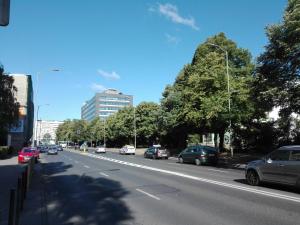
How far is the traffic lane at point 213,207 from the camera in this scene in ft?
28.4

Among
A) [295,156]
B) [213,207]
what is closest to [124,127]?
[295,156]

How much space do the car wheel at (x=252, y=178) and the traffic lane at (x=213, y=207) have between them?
1.87m

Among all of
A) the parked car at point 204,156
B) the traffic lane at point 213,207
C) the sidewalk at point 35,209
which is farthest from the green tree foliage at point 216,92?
the sidewalk at point 35,209

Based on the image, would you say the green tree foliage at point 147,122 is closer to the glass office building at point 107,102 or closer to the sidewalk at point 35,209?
the sidewalk at point 35,209

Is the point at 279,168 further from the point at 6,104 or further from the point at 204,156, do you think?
the point at 6,104

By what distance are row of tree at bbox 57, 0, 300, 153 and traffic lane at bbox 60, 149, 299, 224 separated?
15.3 meters

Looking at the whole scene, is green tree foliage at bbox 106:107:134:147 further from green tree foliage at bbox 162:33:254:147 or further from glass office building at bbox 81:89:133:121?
glass office building at bbox 81:89:133:121

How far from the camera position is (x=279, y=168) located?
13.9m

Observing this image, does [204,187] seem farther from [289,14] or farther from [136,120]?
[136,120]

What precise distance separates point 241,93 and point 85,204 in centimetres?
2973

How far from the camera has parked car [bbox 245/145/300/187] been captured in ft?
43.7

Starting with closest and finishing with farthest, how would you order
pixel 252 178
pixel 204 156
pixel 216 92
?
1. pixel 252 178
2. pixel 204 156
3. pixel 216 92

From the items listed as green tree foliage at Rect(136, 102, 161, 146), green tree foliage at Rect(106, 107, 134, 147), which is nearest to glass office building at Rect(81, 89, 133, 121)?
green tree foliage at Rect(106, 107, 134, 147)

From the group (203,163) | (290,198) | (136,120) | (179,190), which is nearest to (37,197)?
(179,190)
